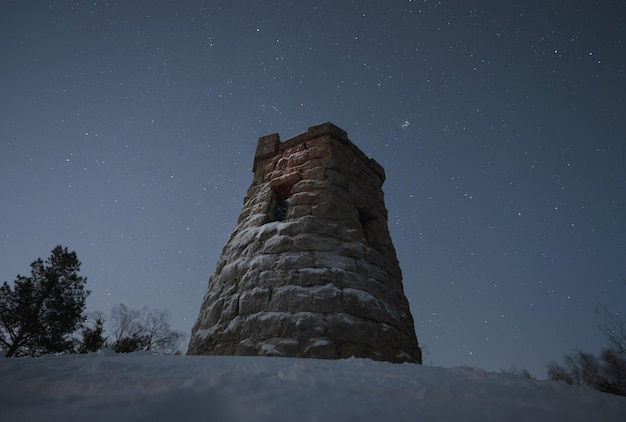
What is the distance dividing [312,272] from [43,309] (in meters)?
13.9

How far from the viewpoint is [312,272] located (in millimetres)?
4043

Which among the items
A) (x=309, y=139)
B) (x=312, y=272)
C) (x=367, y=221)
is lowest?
(x=312, y=272)

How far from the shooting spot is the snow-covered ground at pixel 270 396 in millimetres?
1132

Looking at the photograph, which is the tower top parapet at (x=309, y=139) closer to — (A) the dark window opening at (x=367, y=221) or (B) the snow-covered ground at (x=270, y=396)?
(A) the dark window opening at (x=367, y=221)

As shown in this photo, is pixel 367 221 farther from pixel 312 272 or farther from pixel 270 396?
pixel 270 396

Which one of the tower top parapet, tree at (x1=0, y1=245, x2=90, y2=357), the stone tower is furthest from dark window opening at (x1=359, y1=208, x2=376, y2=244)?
tree at (x1=0, y1=245, x2=90, y2=357)

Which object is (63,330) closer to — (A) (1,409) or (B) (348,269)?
(B) (348,269)

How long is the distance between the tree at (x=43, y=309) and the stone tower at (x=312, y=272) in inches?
446

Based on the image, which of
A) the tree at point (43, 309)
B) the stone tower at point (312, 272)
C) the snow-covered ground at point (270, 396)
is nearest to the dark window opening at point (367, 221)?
the stone tower at point (312, 272)

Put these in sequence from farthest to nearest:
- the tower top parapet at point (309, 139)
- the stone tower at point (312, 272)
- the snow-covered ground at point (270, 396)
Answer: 1. the tower top parapet at point (309, 139)
2. the stone tower at point (312, 272)
3. the snow-covered ground at point (270, 396)

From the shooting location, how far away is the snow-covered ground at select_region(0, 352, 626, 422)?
1.13 m

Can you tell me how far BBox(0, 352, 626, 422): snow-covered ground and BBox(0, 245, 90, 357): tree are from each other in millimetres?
13604

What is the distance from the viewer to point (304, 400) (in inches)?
49.7

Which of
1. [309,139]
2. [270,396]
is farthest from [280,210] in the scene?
[270,396]
